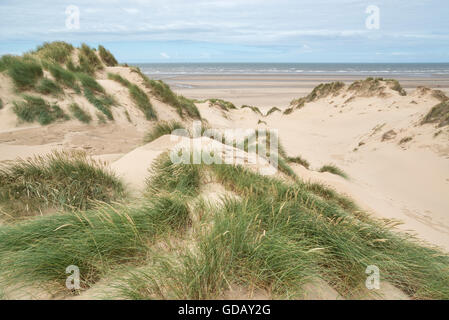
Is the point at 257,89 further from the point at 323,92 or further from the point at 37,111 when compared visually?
the point at 37,111

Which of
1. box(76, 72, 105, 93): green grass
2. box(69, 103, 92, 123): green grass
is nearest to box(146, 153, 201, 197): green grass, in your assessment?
box(69, 103, 92, 123): green grass

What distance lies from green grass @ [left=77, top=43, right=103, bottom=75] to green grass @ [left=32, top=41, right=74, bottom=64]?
0.45 metres

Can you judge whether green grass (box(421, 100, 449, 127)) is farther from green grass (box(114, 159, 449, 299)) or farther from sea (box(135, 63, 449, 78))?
sea (box(135, 63, 449, 78))

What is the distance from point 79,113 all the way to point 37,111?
91cm

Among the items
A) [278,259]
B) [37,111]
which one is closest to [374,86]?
[37,111]

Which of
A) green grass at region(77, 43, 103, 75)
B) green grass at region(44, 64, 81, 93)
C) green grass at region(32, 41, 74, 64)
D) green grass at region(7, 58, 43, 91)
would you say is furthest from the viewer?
green grass at region(77, 43, 103, 75)

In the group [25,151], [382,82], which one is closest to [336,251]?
[25,151]

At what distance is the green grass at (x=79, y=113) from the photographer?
6.96 meters

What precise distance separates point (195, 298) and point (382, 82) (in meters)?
21.1

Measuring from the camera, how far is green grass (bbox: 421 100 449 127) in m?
8.93

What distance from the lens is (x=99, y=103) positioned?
767 cm

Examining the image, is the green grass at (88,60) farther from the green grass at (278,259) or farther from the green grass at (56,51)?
the green grass at (278,259)

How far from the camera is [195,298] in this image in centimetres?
164

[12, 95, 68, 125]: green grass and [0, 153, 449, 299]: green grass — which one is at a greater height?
A: [12, 95, 68, 125]: green grass
